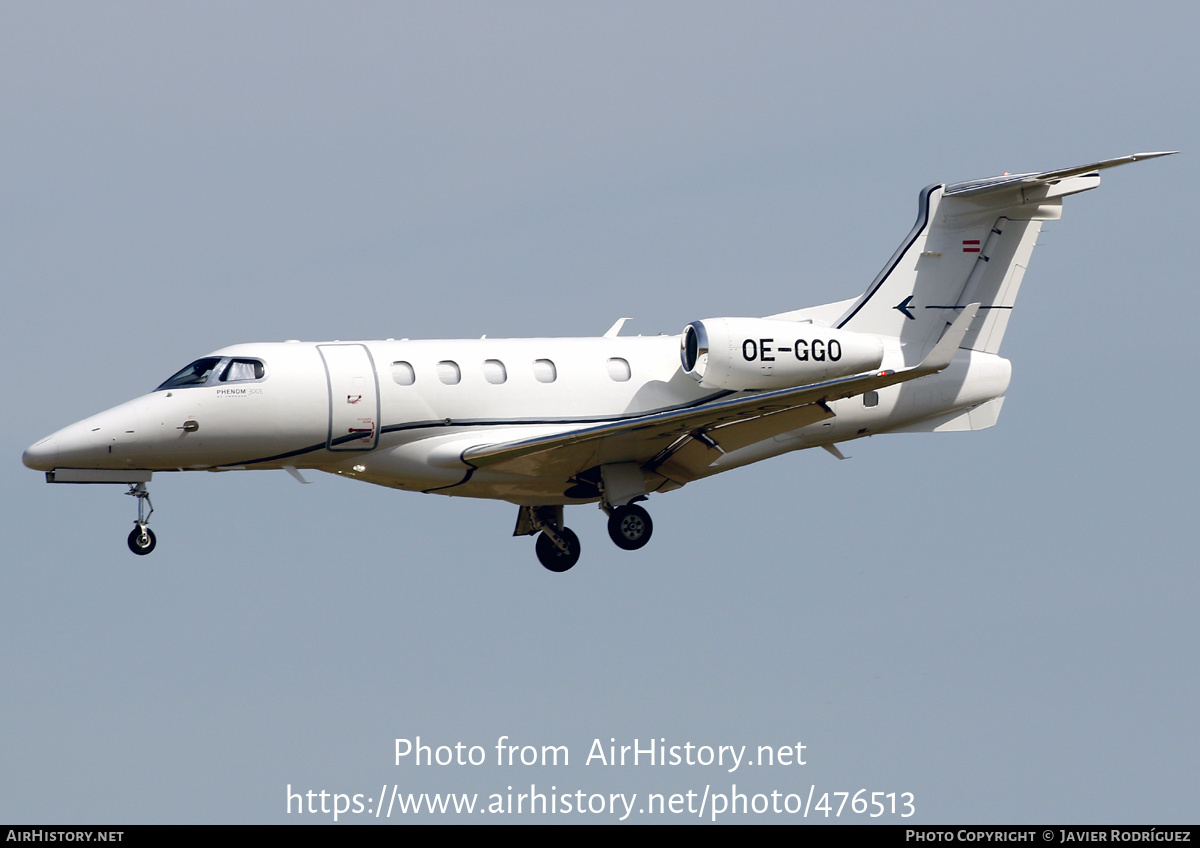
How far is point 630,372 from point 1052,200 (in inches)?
331

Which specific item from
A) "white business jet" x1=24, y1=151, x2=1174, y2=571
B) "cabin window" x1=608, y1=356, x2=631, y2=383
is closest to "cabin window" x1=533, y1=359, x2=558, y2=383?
"white business jet" x1=24, y1=151, x2=1174, y2=571

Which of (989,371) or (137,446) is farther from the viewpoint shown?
(989,371)

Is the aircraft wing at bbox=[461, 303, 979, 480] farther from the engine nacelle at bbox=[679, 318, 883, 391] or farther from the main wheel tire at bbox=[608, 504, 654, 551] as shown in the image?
the main wheel tire at bbox=[608, 504, 654, 551]

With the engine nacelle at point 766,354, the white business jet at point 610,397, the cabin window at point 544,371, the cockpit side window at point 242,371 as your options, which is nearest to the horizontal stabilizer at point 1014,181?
the white business jet at point 610,397

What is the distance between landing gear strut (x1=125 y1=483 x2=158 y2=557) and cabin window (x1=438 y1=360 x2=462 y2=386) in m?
5.08

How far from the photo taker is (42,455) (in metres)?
26.4

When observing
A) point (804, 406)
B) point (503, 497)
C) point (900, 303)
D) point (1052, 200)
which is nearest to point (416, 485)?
point (503, 497)

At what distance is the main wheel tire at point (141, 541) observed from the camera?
2684cm

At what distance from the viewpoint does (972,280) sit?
30812 mm

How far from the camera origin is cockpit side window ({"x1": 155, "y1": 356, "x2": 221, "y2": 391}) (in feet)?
89.0

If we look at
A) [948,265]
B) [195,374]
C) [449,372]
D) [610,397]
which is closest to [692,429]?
[610,397]

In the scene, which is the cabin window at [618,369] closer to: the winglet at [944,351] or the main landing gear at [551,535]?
the main landing gear at [551,535]

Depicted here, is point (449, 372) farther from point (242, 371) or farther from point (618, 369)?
point (242, 371)

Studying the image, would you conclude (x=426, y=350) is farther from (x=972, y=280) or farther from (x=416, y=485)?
(x=972, y=280)
